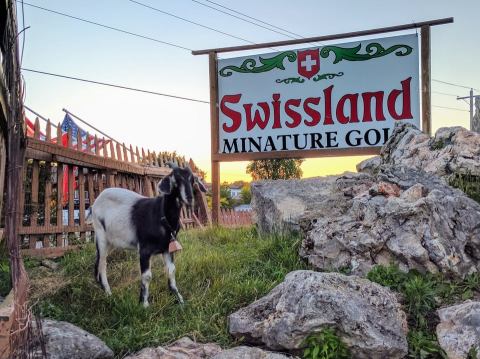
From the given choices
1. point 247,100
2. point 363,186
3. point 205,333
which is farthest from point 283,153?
point 205,333

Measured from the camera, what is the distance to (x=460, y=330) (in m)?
4.57

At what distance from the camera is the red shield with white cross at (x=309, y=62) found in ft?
34.5

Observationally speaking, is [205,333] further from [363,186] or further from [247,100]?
[247,100]

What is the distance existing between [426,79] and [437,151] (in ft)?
9.61

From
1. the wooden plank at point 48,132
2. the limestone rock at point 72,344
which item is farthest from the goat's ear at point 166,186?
the wooden plank at point 48,132

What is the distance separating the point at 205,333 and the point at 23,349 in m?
1.64

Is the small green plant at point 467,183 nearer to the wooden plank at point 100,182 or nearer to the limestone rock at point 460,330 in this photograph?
the limestone rock at point 460,330

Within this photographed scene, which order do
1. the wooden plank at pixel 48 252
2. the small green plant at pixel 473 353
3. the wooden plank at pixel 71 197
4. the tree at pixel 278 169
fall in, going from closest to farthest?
the small green plant at pixel 473 353
the wooden plank at pixel 48 252
the wooden plank at pixel 71 197
the tree at pixel 278 169

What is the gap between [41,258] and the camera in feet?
25.6

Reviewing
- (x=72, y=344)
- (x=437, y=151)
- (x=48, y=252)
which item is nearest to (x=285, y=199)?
(x=437, y=151)

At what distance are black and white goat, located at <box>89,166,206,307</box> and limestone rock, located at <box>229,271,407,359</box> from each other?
970 millimetres

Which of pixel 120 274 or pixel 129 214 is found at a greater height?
pixel 129 214

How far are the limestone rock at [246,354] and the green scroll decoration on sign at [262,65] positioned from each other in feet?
23.7

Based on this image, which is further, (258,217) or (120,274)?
(258,217)
